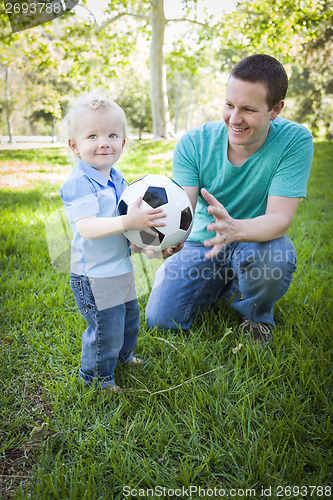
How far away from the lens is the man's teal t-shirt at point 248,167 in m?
2.29

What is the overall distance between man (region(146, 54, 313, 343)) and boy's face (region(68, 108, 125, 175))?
29.3 inches

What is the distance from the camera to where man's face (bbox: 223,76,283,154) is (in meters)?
2.12

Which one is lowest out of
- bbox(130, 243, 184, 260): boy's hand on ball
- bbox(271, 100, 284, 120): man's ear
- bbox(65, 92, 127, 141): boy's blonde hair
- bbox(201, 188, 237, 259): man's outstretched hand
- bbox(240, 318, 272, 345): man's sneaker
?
bbox(240, 318, 272, 345): man's sneaker

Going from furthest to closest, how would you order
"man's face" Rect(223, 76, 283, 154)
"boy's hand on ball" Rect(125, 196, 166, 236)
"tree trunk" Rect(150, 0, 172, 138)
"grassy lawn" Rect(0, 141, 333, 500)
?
1. "tree trunk" Rect(150, 0, 172, 138)
2. "man's face" Rect(223, 76, 283, 154)
3. "boy's hand on ball" Rect(125, 196, 166, 236)
4. "grassy lawn" Rect(0, 141, 333, 500)

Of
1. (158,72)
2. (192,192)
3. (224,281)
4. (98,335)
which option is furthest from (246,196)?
Answer: (158,72)

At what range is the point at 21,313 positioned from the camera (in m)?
2.52

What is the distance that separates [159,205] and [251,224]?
58 cm

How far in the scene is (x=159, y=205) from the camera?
70.8 inches

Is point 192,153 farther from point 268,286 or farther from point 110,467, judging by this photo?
point 110,467

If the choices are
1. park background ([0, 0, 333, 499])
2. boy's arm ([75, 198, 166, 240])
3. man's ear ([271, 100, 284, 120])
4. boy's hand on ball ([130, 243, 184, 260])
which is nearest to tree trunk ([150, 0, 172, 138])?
park background ([0, 0, 333, 499])

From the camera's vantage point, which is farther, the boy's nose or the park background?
the boy's nose

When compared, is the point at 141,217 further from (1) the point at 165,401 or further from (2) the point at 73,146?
(1) the point at 165,401

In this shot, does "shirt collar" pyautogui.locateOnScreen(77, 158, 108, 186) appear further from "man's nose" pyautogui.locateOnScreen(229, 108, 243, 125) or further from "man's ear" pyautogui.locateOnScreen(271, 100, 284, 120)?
"man's ear" pyautogui.locateOnScreen(271, 100, 284, 120)

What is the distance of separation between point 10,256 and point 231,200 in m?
2.04
